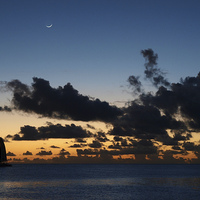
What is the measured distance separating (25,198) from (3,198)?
21.2ft

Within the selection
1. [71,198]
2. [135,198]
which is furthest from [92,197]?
[135,198]

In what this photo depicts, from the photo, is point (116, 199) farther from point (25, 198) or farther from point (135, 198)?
point (25, 198)

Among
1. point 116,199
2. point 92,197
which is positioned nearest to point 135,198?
point 116,199

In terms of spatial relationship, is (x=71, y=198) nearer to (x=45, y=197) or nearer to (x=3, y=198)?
(x=45, y=197)

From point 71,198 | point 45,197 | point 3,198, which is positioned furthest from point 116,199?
point 3,198

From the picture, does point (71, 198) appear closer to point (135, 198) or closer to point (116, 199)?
point (116, 199)

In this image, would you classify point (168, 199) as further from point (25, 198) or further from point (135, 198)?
point (25, 198)

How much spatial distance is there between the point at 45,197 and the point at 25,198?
20.8ft

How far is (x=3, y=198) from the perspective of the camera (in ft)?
324

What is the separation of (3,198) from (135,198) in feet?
133

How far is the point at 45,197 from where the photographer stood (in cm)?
10288

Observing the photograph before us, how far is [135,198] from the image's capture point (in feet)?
341

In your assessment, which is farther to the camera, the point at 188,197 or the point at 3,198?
the point at 188,197

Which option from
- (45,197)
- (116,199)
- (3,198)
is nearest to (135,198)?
(116,199)
